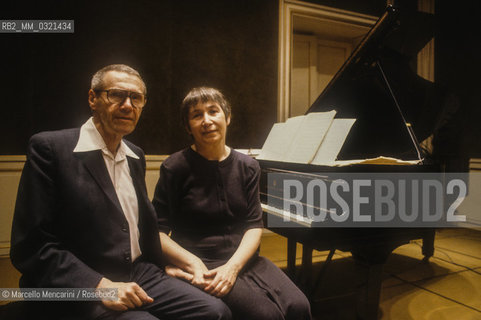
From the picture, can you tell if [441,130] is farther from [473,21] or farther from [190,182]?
[473,21]

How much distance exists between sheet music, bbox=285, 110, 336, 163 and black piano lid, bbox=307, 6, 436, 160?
287 millimetres

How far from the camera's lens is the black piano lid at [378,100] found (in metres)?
2.35

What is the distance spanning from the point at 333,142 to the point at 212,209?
87cm

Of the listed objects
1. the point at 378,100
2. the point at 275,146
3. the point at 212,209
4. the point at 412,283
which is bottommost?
the point at 412,283

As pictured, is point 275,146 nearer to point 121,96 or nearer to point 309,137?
point 309,137

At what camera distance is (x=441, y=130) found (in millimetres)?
2848

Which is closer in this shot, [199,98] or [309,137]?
[199,98]

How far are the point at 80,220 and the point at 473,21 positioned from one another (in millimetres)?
5629

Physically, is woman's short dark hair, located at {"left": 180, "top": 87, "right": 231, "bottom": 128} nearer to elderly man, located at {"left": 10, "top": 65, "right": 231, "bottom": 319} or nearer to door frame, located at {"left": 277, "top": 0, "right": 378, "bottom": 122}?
elderly man, located at {"left": 10, "top": 65, "right": 231, "bottom": 319}

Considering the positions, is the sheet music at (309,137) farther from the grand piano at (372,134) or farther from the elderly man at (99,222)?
the elderly man at (99,222)

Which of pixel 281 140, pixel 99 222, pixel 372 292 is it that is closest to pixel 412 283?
pixel 372 292

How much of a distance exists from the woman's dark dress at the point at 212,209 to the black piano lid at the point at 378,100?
939 millimetres

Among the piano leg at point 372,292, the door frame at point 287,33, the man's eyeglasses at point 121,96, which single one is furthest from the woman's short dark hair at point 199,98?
the door frame at point 287,33

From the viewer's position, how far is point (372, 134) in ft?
8.29
